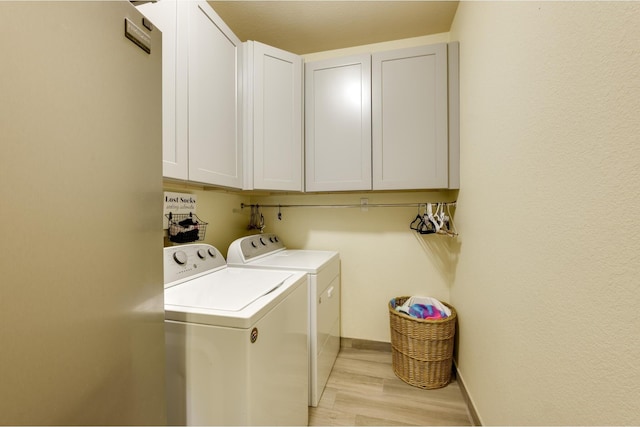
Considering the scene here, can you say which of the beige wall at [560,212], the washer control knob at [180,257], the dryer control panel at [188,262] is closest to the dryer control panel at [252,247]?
the dryer control panel at [188,262]

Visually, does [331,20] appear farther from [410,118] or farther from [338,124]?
[410,118]

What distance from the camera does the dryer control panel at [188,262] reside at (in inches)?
46.7

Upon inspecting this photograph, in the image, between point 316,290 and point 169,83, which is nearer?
point 169,83

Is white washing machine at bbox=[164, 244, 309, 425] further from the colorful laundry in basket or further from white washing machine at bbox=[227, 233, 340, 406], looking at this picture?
the colorful laundry in basket

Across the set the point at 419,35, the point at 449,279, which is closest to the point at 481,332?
the point at 449,279

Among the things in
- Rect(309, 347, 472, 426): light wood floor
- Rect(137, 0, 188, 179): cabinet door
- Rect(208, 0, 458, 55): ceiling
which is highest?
Rect(208, 0, 458, 55): ceiling

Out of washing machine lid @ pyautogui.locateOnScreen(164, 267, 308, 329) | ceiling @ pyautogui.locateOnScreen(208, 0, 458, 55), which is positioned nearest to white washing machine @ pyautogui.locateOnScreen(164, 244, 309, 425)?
washing machine lid @ pyautogui.locateOnScreen(164, 267, 308, 329)

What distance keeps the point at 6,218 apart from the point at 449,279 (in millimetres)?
2208

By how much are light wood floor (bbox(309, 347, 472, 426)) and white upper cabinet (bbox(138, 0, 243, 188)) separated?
146 centimetres

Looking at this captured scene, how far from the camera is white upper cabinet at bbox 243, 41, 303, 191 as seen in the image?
164 centimetres

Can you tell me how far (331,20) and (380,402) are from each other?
8.33ft

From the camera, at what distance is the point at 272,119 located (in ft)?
5.64

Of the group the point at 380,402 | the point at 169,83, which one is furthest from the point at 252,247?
the point at 380,402

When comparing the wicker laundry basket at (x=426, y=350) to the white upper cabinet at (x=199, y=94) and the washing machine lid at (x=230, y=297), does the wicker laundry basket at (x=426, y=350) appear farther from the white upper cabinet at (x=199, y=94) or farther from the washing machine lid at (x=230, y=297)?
the white upper cabinet at (x=199, y=94)
